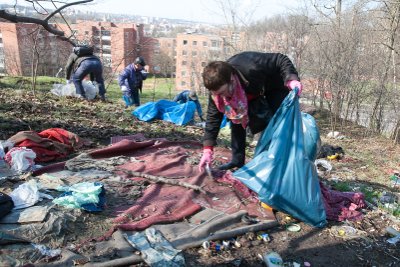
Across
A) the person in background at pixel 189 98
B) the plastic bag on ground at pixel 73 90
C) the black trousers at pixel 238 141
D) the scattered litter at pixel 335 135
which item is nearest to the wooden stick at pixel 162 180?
the black trousers at pixel 238 141

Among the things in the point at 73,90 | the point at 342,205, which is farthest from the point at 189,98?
the point at 342,205

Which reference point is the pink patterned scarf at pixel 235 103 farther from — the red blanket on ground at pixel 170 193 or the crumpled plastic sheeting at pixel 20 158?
the crumpled plastic sheeting at pixel 20 158

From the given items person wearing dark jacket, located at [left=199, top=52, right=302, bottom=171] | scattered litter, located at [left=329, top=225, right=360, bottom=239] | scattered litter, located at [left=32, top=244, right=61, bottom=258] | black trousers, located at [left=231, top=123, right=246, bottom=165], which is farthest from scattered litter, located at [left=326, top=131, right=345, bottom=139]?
scattered litter, located at [left=32, top=244, right=61, bottom=258]

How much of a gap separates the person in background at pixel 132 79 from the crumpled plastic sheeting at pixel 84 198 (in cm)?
527

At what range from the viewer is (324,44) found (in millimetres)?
9320

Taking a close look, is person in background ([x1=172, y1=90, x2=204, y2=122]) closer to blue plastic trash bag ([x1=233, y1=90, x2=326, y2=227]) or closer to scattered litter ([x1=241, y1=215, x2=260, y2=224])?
blue plastic trash bag ([x1=233, y1=90, x2=326, y2=227])

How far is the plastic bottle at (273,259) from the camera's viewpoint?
2377 millimetres

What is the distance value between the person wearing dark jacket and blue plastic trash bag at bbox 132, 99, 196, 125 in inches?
136

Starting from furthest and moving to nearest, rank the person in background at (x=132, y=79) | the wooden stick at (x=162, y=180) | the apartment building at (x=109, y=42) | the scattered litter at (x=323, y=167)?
1. the apartment building at (x=109, y=42)
2. the person in background at (x=132, y=79)
3. the scattered litter at (x=323, y=167)
4. the wooden stick at (x=162, y=180)

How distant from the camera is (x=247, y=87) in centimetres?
295

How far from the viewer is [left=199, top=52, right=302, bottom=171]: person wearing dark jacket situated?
2631 millimetres

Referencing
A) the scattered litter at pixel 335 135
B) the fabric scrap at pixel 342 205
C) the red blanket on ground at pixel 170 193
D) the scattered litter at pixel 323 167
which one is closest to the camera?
the red blanket on ground at pixel 170 193

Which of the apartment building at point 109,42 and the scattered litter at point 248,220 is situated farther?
the apartment building at point 109,42

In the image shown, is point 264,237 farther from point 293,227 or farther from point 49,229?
point 49,229
